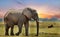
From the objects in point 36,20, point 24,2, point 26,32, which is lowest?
point 26,32

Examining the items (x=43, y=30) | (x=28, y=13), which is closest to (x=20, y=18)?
(x=28, y=13)

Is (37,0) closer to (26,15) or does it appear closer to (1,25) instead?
(26,15)

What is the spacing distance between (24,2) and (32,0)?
0.32 feet

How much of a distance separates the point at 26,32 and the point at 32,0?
381 millimetres

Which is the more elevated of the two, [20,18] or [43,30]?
[20,18]

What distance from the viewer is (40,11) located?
2.21 meters

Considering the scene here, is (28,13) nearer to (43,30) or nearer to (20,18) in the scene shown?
(20,18)

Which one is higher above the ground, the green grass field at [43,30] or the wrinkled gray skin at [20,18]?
the wrinkled gray skin at [20,18]

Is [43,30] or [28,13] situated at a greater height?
[28,13]

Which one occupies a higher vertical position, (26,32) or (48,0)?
(48,0)

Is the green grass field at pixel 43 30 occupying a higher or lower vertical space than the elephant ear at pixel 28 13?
lower

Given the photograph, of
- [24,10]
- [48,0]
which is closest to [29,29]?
[24,10]

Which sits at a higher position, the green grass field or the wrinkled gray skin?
the wrinkled gray skin

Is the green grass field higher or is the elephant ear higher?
the elephant ear
